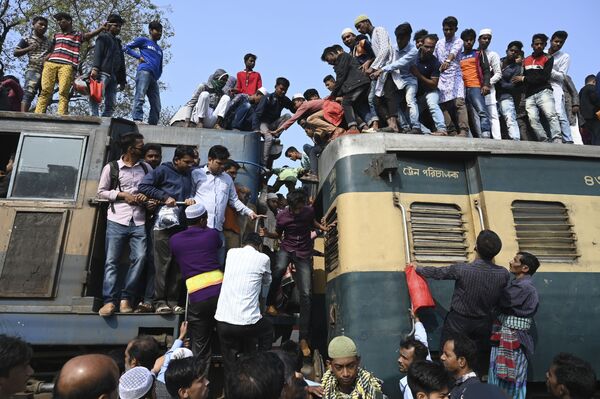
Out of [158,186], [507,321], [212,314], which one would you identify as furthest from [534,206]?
[158,186]

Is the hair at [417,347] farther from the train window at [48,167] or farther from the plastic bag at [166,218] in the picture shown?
the train window at [48,167]

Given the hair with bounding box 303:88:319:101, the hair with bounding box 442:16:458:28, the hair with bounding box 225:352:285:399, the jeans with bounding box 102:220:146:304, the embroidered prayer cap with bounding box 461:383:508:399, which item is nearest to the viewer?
the hair with bounding box 225:352:285:399

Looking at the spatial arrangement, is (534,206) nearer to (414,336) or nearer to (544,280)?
(544,280)

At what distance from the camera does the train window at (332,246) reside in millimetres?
4871

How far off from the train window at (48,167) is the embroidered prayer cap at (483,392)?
397cm

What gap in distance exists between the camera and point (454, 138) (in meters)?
4.76

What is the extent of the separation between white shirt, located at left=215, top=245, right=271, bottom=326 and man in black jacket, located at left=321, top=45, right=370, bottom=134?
2529 millimetres

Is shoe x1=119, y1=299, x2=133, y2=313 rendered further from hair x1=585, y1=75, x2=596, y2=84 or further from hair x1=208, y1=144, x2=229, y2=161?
hair x1=585, y1=75, x2=596, y2=84

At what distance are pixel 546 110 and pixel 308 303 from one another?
4.05m

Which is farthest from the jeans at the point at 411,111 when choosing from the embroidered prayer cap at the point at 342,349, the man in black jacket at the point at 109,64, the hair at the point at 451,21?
the man in black jacket at the point at 109,64

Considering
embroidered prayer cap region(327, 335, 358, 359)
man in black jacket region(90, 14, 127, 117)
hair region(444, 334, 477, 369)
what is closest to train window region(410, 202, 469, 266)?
hair region(444, 334, 477, 369)

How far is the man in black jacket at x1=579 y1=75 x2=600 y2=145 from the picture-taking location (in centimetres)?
680

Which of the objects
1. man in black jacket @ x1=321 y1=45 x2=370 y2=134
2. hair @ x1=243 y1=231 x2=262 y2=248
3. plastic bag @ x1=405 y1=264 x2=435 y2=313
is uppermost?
man in black jacket @ x1=321 y1=45 x2=370 y2=134

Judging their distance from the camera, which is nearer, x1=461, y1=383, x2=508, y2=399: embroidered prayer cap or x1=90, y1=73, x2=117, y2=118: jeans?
x1=461, y1=383, x2=508, y2=399: embroidered prayer cap
